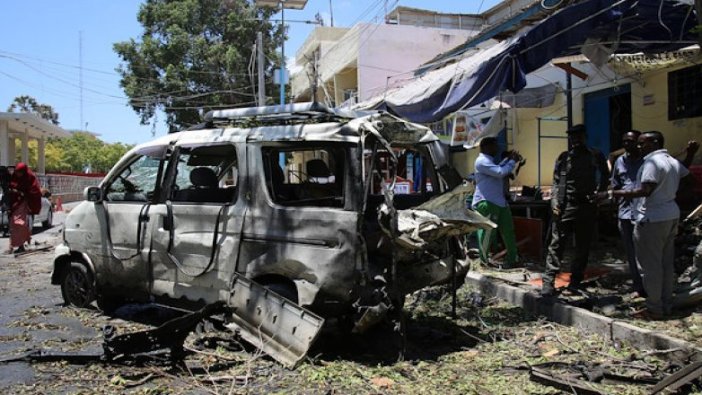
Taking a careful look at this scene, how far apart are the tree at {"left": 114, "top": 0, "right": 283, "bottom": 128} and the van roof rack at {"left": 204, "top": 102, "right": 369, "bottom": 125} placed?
974 inches

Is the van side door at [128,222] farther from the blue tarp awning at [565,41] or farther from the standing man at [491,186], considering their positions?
the blue tarp awning at [565,41]

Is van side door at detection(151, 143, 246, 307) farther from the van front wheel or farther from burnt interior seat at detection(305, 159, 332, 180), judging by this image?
the van front wheel

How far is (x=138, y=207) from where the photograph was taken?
214 inches


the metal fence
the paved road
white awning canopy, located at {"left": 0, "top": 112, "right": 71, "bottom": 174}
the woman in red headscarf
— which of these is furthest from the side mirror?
white awning canopy, located at {"left": 0, "top": 112, "right": 71, "bottom": 174}

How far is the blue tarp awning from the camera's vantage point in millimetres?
6918

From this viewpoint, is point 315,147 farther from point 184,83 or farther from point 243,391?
point 184,83

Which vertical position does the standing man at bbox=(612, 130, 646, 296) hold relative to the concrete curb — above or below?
above

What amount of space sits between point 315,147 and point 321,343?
5.39ft

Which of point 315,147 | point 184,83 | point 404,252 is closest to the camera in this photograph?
point 404,252

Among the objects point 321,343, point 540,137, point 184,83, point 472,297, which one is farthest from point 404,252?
point 184,83

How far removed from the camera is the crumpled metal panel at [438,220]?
4.25 metres

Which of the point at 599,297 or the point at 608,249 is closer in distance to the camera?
the point at 599,297

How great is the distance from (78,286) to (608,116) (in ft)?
31.1

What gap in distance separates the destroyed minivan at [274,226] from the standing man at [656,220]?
142cm
